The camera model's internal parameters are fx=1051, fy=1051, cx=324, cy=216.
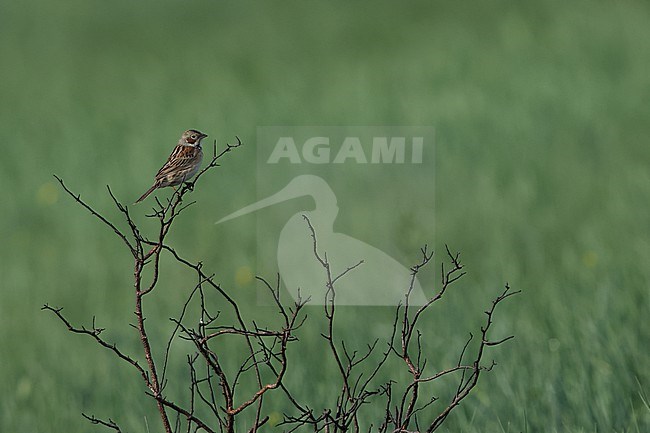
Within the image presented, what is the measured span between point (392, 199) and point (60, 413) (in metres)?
4.40

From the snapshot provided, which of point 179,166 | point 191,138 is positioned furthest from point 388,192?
point 179,166

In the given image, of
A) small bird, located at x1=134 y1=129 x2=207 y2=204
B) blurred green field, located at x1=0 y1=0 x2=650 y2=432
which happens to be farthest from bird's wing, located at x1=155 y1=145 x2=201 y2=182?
blurred green field, located at x1=0 y1=0 x2=650 y2=432

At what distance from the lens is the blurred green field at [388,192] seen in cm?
574

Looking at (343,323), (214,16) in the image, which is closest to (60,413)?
(343,323)

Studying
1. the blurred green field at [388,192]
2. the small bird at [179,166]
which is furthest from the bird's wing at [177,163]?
the blurred green field at [388,192]

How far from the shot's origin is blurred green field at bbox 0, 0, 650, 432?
574 cm

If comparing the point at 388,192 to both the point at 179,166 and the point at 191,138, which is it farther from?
the point at 179,166

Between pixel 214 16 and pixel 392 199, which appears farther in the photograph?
pixel 214 16

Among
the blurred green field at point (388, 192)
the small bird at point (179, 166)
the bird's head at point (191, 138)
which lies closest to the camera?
the small bird at point (179, 166)

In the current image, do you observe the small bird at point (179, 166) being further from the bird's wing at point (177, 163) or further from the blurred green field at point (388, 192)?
the blurred green field at point (388, 192)

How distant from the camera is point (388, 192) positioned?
31.8 feet

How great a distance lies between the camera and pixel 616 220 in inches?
334

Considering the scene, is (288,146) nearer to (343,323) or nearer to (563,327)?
(343,323)

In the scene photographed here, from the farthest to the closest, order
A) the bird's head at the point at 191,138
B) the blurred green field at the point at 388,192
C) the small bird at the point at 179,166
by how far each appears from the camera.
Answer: the blurred green field at the point at 388,192, the bird's head at the point at 191,138, the small bird at the point at 179,166
